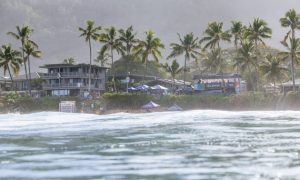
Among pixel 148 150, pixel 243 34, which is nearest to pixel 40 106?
pixel 243 34

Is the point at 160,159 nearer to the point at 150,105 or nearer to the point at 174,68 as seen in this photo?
the point at 150,105

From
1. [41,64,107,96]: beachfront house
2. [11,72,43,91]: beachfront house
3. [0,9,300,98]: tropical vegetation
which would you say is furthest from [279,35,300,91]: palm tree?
[11,72,43,91]: beachfront house

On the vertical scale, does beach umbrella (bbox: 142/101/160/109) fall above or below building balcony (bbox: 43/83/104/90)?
below

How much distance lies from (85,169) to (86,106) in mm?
68619

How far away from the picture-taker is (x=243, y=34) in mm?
85250

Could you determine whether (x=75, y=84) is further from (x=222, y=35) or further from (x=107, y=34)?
(x=222, y=35)

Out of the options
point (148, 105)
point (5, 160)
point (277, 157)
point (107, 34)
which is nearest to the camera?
point (277, 157)

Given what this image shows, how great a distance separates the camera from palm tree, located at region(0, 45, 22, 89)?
94750 mm

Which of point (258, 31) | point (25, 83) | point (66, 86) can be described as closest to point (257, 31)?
point (258, 31)

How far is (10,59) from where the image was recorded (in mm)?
94938

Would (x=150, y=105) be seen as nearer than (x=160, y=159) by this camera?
No

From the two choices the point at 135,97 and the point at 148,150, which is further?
the point at 135,97

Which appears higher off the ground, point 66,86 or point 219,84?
point 66,86

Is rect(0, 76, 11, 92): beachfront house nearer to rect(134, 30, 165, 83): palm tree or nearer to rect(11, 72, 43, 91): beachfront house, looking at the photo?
rect(11, 72, 43, 91): beachfront house
